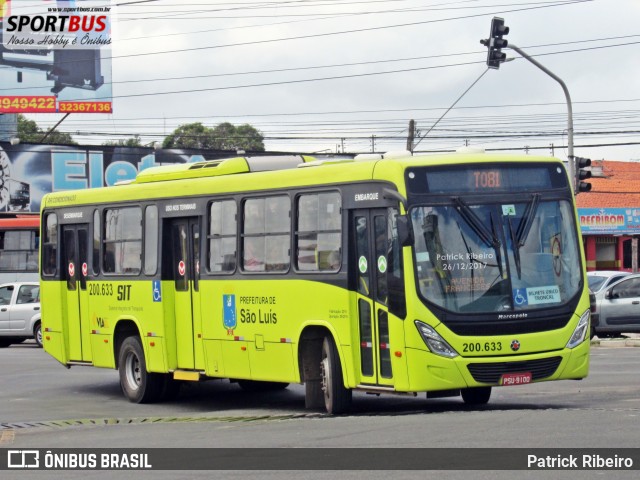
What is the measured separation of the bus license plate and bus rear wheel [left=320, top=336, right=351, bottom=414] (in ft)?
6.85

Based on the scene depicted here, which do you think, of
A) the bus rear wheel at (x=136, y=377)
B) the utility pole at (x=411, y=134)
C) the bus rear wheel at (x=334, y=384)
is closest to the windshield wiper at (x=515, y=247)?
the bus rear wheel at (x=334, y=384)

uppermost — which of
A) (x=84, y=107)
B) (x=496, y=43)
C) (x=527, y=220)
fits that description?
(x=84, y=107)

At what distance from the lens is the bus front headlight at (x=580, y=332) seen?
1453 cm

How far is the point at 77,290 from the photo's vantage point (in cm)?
2047

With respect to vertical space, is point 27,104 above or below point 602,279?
above

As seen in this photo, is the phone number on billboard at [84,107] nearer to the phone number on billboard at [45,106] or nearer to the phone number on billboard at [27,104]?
the phone number on billboard at [45,106]

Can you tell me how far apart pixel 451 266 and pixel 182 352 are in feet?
18.0

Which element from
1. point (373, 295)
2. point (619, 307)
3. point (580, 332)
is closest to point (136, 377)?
point (373, 295)

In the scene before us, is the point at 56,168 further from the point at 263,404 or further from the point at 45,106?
the point at 263,404

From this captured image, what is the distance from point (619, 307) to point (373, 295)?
16.1 m

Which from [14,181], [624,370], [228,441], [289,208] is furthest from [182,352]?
[14,181]

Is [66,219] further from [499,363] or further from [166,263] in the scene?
[499,363]

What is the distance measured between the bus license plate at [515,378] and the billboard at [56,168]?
46.1 m

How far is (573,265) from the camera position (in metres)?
14.7
